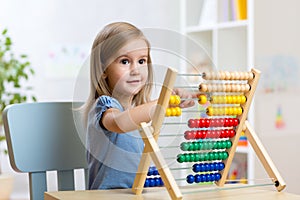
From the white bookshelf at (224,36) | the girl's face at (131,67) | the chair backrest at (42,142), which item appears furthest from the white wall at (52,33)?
the girl's face at (131,67)

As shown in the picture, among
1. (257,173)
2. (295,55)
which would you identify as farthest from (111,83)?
(257,173)

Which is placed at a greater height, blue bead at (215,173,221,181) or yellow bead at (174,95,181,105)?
yellow bead at (174,95,181,105)

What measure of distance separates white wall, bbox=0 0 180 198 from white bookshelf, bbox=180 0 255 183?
2.00ft

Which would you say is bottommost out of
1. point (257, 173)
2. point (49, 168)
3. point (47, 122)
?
point (257, 173)

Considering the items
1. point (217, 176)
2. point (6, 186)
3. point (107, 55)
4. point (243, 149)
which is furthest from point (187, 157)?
point (6, 186)

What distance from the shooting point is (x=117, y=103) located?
1.57 m

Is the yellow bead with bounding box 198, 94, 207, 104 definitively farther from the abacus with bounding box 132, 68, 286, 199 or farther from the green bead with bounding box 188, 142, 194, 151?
the green bead with bounding box 188, 142, 194, 151

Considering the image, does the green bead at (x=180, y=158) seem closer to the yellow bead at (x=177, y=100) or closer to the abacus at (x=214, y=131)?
the abacus at (x=214, y=131)

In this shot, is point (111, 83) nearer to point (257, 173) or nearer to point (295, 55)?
point (295, 55)

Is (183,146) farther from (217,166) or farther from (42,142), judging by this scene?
(42,142)

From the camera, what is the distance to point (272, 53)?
3523 millimetres

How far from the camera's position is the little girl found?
1.45 meters

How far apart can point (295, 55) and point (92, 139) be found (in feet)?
6.83

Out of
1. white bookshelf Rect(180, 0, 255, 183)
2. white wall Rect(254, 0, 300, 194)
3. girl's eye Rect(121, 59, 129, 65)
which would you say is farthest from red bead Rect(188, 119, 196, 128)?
white bookshelf Rect(180, 0, 255, 183)
